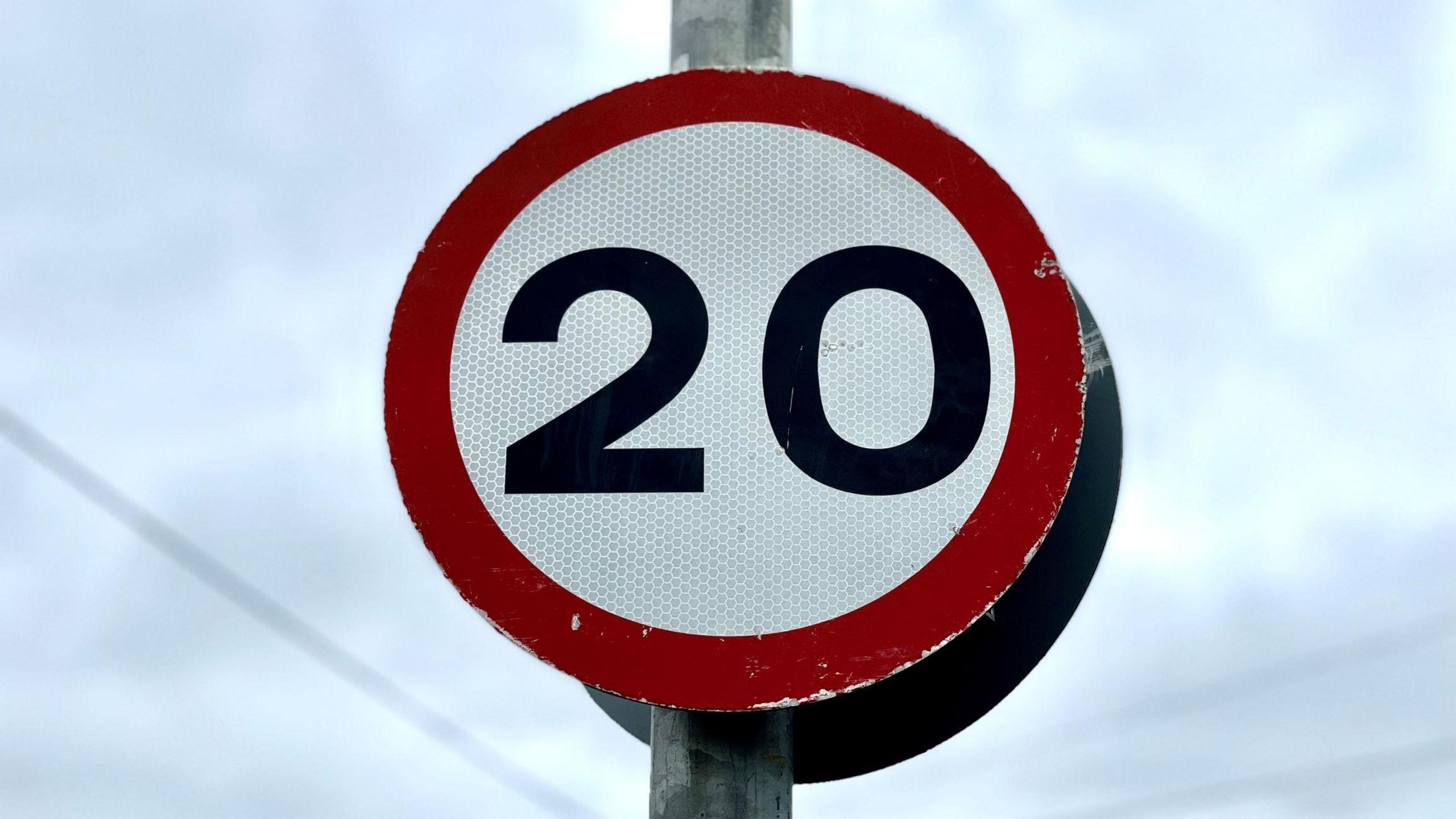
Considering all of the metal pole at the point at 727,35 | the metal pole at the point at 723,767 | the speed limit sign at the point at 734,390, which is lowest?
the metal pole at the point at 723,767

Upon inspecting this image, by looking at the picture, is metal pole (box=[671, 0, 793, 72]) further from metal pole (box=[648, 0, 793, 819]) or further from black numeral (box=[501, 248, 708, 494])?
metal pole (box=[648, 0, 793, 819])

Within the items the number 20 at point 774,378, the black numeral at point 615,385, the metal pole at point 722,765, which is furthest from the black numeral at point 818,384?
the metal pole at point 722,765

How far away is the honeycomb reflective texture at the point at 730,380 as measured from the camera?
172cm

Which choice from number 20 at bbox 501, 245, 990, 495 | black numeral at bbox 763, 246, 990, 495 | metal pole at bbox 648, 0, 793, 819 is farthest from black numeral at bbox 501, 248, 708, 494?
metal pole at bbox 648, 0, 793, 819

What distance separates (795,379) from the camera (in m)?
1.83

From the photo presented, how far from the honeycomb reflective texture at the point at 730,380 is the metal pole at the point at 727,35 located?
142 millimetres

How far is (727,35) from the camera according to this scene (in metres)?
2.03

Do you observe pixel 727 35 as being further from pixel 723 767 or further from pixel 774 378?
pixel 723 767

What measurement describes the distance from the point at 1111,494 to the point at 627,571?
75 centimetres

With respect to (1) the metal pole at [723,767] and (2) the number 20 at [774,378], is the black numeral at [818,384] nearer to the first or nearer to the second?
(2) the number 20 at [774,378]

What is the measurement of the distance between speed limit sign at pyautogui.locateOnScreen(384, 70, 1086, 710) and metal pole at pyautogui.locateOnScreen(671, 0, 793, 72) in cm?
9

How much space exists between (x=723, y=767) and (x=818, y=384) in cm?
47

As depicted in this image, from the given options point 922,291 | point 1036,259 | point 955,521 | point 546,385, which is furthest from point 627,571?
point 1036,259

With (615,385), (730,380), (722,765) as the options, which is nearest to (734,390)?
(730,380)
